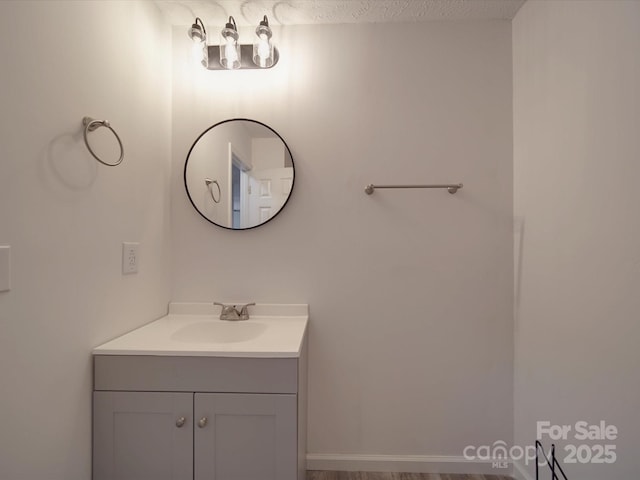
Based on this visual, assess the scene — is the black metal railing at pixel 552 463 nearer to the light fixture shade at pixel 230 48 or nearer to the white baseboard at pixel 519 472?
the white baseboard at pixel 519 472

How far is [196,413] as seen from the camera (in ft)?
3.53

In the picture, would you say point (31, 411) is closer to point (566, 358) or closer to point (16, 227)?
point (16, 227)

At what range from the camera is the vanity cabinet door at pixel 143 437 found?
3.53 feet

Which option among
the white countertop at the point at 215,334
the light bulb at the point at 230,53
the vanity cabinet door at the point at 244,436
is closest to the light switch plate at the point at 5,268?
the white countertop at the point at 215,334

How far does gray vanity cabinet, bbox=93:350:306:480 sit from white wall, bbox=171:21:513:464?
20.8 inches

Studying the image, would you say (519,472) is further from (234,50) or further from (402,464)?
(234,50)

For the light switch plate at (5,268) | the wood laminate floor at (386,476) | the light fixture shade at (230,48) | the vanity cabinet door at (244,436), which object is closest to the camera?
the light switch plate at (5,268)

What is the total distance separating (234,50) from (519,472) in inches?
93.2

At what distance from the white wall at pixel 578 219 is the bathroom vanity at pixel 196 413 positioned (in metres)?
1.01

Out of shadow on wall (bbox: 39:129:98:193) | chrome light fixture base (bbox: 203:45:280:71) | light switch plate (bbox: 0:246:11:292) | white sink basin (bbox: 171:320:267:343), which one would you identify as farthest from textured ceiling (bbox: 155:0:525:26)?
white sink basin (bbox: 171:320:267:343)

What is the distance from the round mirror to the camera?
5.17ft

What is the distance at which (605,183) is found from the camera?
1.03m

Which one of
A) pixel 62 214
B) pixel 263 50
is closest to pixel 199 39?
pixel 263 50

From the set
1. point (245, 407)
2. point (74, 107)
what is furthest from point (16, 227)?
point (245, 407)
